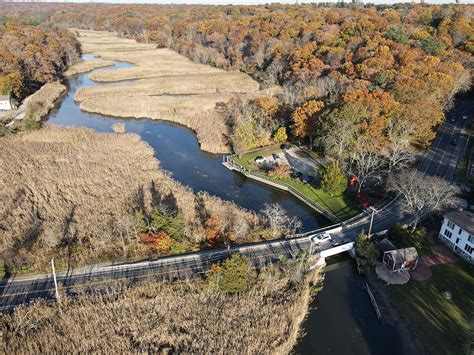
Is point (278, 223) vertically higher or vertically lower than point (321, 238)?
higher

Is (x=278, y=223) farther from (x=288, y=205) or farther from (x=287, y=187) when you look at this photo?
(x=287, y=187)

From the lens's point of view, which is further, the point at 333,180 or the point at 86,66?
the point at 86,66

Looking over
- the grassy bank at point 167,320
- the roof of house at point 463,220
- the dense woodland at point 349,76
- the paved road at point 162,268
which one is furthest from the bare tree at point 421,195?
the grassy bank at point 167,320

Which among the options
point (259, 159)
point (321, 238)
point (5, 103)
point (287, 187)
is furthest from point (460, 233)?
point (5, 103)

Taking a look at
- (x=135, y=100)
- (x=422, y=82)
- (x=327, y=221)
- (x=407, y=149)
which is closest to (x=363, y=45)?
(x=422, y=82)

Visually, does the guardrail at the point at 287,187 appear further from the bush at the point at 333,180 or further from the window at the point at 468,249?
the window at the point at 468,249

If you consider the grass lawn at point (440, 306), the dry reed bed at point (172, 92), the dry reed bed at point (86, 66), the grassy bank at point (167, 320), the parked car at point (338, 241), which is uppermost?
the grassy bank at point (167, 320)
